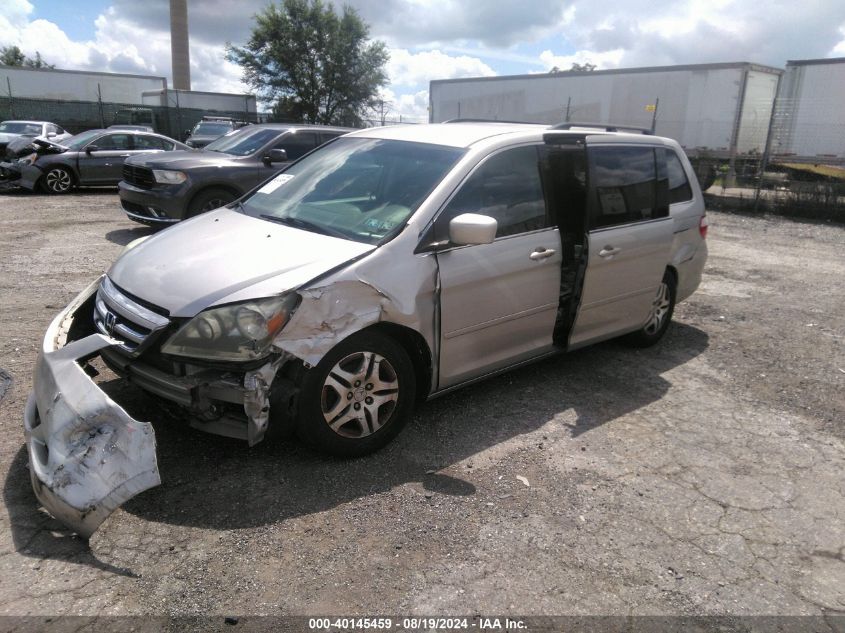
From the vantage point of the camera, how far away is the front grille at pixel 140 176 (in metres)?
8.90

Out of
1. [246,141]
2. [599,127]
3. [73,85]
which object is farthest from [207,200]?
[73,85]

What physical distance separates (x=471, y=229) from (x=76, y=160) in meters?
13.5

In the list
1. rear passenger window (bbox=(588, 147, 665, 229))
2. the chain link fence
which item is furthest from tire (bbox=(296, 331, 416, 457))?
the chain link fence

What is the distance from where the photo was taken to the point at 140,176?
29.7ft

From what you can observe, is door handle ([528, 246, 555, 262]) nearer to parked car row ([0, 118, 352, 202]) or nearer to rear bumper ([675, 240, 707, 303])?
rear bumper ([675, 240, 707, 303])

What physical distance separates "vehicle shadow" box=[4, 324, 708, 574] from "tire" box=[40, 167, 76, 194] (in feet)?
39.8

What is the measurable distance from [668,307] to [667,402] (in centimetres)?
135

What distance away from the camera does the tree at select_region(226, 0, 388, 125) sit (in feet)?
129

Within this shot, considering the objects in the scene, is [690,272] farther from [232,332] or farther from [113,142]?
[113,142]

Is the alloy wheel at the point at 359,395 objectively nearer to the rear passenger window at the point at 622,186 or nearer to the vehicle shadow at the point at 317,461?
the vehicle shadow at the point at 317,461

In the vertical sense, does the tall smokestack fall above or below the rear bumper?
above

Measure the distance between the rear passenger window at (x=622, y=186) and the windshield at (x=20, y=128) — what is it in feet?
65.8

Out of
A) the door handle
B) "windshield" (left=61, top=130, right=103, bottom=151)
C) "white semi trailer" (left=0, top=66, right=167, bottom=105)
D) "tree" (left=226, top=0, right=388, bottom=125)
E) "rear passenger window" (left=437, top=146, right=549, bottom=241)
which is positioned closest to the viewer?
"rear passenger window" (left=437, top=146, right=549, bottom=241)

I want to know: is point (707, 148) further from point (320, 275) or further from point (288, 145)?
point (320, 275)
